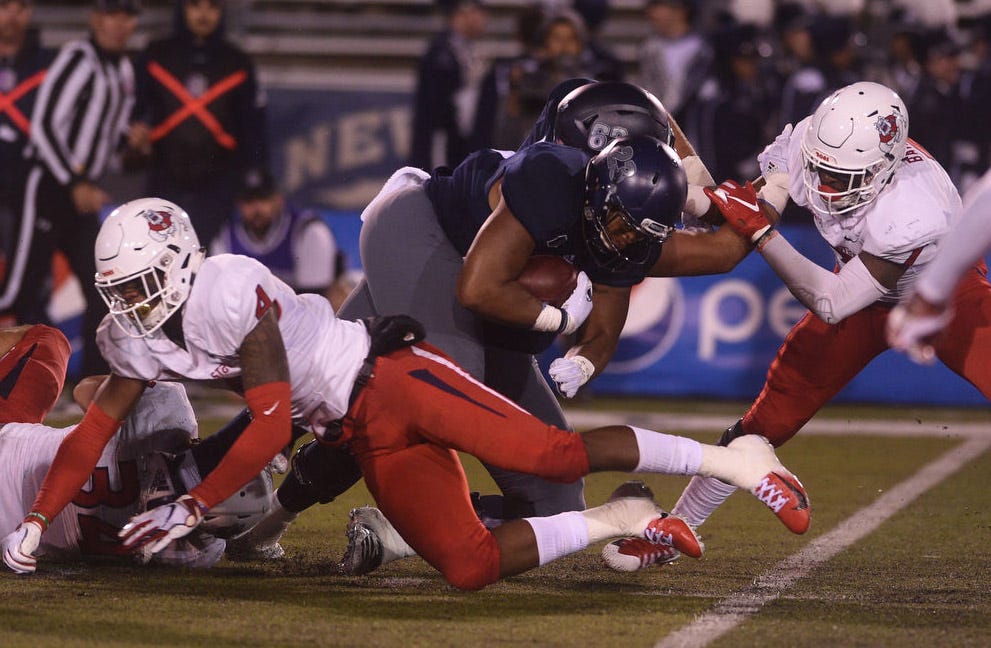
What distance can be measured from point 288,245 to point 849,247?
422 cm

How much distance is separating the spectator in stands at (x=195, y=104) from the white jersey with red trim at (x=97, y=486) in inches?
158

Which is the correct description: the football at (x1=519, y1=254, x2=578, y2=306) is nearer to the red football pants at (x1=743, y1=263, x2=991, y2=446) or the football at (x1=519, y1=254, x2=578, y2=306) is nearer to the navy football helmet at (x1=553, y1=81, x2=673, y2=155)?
the navy football helmet at (x1=553, y1=81, x2=673, y2=155)

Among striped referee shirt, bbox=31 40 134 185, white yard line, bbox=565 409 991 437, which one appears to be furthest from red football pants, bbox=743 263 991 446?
striped referee shirt, bbox=31 40 134 185

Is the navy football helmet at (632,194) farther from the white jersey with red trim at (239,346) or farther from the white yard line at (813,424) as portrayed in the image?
the white yard line at (813,424)

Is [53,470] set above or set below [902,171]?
below

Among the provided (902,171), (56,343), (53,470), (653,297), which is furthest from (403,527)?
(653,297)

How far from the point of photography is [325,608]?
412cm

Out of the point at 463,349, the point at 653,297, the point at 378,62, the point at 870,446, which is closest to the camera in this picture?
the point at 463,349

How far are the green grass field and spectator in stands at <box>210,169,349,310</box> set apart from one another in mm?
2911

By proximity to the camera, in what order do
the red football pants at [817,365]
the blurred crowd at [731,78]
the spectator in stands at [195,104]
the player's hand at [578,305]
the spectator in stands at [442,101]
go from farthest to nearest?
1. the spectator in stands at [442,101]
2. the blurred crowd at [731,78]
3. the spectator in stands at [195,104]
4. the red football pants at [817,365]
5. the player's hand at [578,305]

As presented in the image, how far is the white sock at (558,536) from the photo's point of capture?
420cm

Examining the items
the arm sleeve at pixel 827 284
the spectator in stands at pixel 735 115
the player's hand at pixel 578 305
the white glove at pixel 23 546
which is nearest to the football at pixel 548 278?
the player's hand at pixel 578 305

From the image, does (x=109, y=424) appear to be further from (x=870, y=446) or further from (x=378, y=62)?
(x=378, y=62)

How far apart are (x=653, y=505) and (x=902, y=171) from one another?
1.37m
